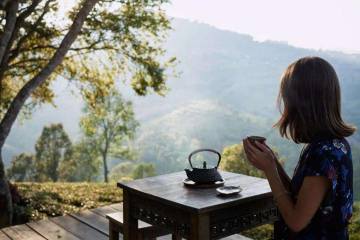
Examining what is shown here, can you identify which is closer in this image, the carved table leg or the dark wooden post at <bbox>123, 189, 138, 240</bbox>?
the dark wooden post at <bbox>123, 189, 138, 240</bbox>

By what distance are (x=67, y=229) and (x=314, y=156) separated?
3730 millimetres

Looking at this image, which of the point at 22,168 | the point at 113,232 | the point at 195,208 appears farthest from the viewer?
the point at 22,168

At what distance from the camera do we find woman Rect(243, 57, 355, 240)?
1988mm

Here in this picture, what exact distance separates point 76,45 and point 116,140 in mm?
19834

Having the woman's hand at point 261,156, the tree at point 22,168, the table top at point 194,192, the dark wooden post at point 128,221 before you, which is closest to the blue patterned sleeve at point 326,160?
the woman's hand at point 261,156

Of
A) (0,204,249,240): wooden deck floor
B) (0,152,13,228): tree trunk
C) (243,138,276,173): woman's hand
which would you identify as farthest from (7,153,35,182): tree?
(243,138,276,173): woman's hand

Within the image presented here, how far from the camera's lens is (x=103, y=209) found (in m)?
5.87

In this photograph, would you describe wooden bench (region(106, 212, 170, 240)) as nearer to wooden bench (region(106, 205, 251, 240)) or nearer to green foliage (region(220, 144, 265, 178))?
wooden bench (region(106, 205, 251, 240))

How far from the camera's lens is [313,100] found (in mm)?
2039

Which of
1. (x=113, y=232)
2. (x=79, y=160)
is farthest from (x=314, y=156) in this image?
(x=79, y=160)

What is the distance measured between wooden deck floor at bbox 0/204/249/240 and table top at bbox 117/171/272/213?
1.59m

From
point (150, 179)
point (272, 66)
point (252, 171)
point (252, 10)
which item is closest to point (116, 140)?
point (252, 171)

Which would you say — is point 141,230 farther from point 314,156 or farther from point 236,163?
point 236,163

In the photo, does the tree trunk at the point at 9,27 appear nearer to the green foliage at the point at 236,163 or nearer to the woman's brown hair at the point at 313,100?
the woman's brown hair at the point at 313,100
